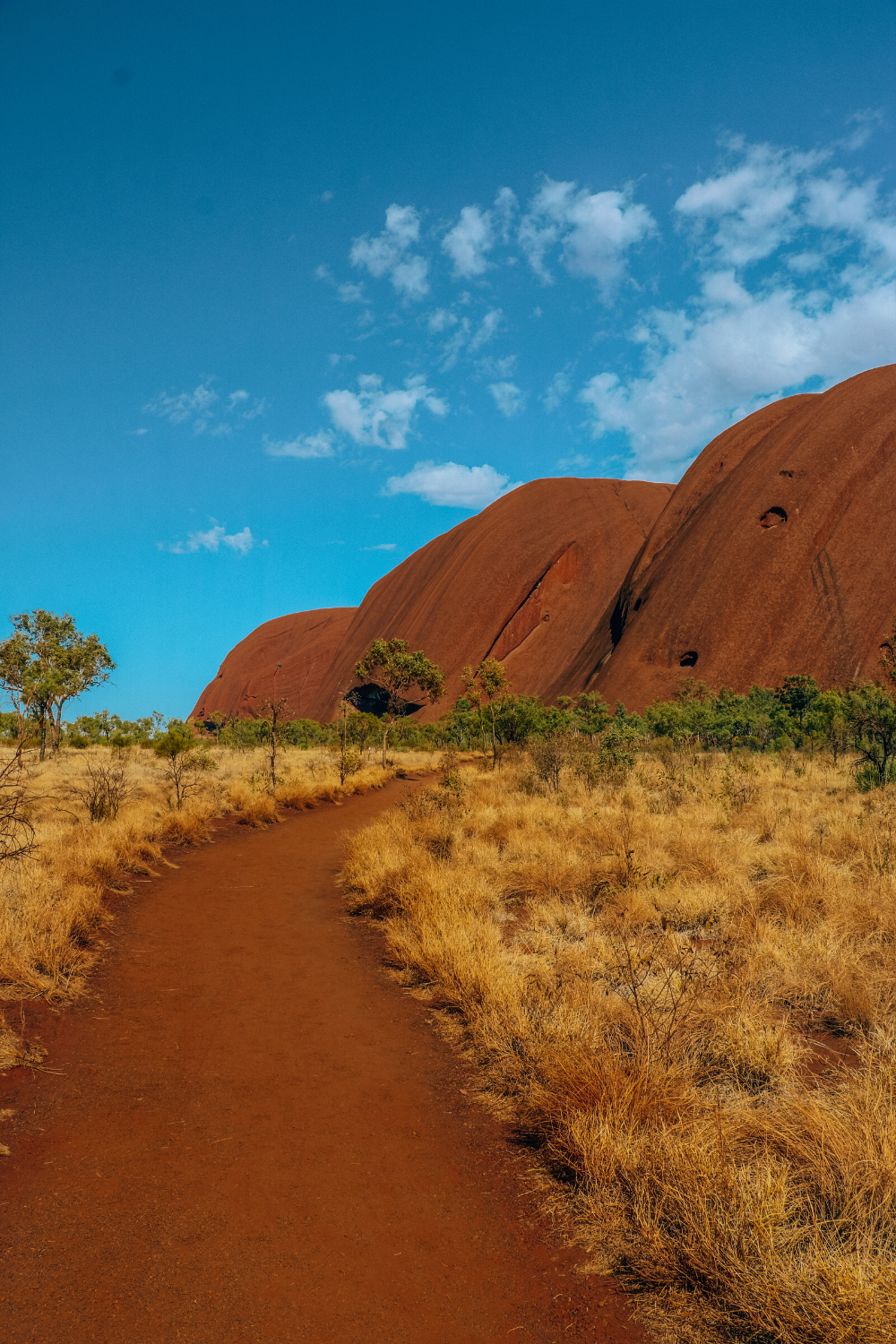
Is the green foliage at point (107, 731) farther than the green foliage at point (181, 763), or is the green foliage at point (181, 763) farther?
the green foliage at point (107, 731)

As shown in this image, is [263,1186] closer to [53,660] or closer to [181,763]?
[181,763]

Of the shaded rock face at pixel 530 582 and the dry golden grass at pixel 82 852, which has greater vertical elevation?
the shaded rock face at pixel 530 582

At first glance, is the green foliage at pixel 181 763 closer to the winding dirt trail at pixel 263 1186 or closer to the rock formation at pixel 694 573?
the winding dirt trail at pixel 263 1186

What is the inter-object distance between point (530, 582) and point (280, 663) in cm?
4474

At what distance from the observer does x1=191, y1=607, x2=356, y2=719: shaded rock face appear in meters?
94.4

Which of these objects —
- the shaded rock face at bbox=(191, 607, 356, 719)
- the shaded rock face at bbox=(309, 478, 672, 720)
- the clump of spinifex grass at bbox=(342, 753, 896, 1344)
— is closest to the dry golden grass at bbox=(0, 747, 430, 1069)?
the clump of spinifex grass at bbox=(342, 753, 896, 1344)

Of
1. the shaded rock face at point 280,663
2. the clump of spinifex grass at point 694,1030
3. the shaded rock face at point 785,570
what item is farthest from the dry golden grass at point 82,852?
the shaded rock face at point 280,663

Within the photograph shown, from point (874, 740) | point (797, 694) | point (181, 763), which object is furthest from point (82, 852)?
point (797, 694)

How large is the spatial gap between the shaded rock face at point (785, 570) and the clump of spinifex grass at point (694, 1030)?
1389 inches

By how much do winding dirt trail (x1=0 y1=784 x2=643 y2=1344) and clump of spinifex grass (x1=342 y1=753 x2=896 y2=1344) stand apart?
0.39 metres

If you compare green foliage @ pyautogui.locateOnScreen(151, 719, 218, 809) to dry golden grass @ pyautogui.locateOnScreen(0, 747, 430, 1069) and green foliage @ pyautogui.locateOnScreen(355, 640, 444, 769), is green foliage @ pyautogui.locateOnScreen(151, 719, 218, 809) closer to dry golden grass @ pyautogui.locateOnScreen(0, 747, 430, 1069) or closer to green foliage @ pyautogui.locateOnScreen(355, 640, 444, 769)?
dry golden grass @ pyautogui.locateOnScreen(0, 747, 430, 1069)

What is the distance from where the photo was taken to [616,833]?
10188 millimetres

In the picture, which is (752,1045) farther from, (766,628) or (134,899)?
(766,628)

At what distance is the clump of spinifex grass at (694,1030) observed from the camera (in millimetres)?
2688
